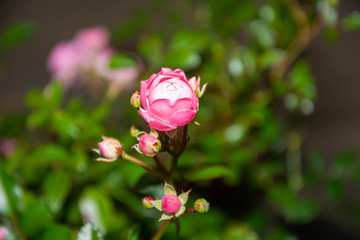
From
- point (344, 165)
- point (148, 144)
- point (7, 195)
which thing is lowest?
point (344, 165)

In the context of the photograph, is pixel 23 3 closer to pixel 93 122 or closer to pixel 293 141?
pixel 93 122

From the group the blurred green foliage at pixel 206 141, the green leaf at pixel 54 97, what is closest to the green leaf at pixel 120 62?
the blurred green foliage at pixel 206 141

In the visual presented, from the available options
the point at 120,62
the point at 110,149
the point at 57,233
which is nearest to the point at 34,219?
the point at 57,233

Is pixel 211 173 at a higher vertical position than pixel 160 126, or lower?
lower

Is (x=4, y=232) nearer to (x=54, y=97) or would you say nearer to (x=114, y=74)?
(x=54, y=97)

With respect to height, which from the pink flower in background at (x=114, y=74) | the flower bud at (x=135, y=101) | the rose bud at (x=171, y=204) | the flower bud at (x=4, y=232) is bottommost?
the pink flower in background at (x=114, y=74)

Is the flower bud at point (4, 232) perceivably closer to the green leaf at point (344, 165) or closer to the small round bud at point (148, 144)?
the small round bud at point (148, 144)

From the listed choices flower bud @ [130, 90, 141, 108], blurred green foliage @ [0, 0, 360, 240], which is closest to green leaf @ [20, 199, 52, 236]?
blurred green foliage @ [0, 0, 360, 240]
